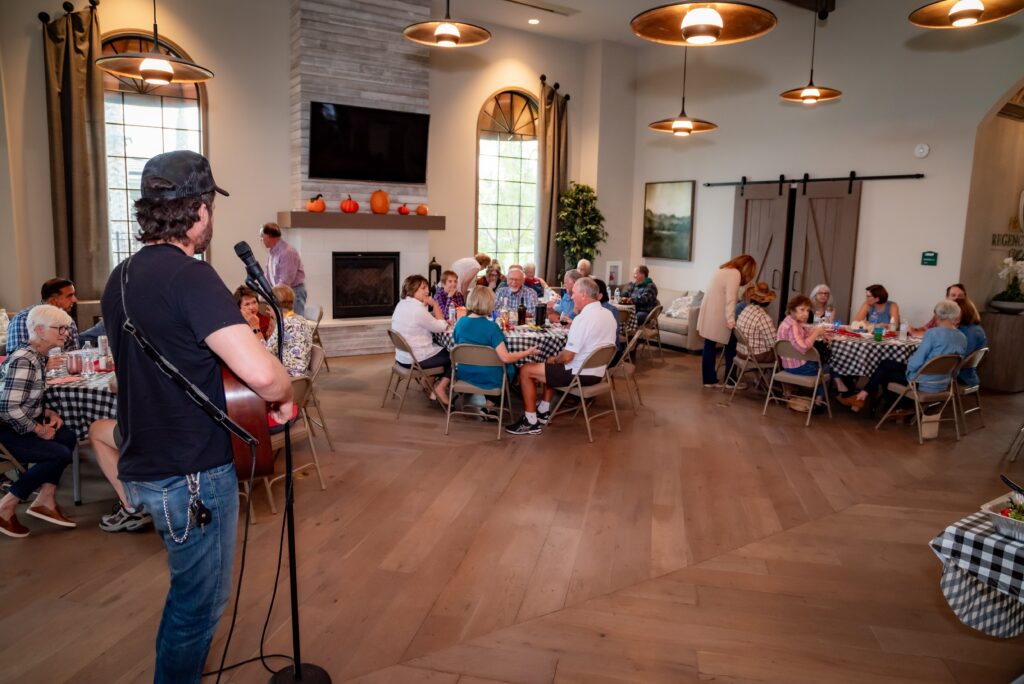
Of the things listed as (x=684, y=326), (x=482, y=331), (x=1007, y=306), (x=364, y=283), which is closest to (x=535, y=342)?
(x=482, y=331)

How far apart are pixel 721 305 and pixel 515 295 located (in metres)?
2.25

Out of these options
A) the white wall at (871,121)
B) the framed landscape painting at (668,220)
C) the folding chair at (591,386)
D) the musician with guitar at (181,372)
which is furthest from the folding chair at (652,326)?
the musician with guitar at (181,372)

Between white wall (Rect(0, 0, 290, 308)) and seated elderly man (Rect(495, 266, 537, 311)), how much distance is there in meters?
3.25

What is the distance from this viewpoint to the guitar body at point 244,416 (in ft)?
6.67

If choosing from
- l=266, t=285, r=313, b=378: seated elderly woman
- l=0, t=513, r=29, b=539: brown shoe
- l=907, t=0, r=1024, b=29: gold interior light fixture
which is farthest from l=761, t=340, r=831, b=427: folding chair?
l=0, t=513, r=29, b=539: brown shoe

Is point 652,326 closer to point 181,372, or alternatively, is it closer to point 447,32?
point 447,32

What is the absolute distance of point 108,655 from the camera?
2.82m

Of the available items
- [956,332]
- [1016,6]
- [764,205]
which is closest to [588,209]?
[764,205]

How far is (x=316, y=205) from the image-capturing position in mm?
8539

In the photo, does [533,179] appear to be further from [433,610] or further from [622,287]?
[433,610]

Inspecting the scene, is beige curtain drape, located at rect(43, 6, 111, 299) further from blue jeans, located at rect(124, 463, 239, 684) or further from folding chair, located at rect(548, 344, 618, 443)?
Result: blue jeans, located at rect(124, 463, 239, 684)

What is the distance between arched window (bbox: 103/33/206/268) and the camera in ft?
25.5

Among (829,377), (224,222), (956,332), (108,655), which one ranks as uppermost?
(224,222)

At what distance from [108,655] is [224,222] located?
657 cm
